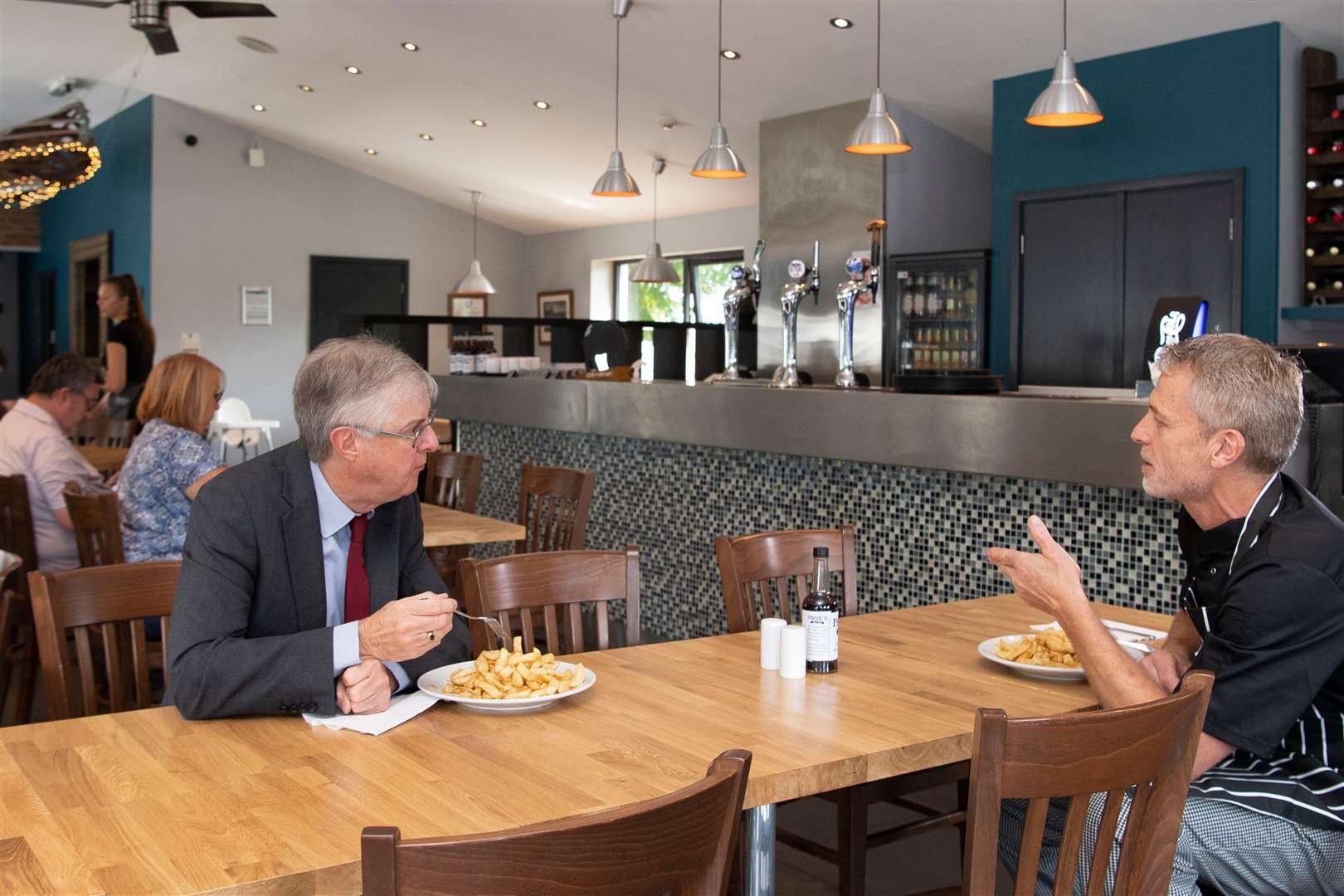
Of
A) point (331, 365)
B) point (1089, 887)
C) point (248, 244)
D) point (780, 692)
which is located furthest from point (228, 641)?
point (248, 244)

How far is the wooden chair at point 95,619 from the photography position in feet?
6.68

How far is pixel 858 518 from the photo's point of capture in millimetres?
4363

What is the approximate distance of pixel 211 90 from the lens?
1149cm

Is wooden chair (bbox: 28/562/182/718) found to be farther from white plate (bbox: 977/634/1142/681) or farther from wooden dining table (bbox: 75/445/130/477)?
wooden dining table (bbox: 75/445/130/477)

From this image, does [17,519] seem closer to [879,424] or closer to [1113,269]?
[879,424]

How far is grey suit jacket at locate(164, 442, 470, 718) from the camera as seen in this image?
1.77 metres

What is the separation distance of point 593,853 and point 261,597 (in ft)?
3.51

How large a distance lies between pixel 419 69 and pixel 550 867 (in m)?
9.32

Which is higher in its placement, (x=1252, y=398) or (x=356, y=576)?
(x=1252, y=398)

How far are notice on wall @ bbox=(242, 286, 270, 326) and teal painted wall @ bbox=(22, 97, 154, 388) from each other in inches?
37.2

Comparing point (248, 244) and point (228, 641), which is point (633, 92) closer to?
point (248, 244)

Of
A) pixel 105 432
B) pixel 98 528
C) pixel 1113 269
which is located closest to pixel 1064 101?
pixel 1113 269

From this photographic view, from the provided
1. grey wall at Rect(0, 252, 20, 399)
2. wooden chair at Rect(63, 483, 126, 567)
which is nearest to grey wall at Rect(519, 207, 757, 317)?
grey wall at Rect(0, 252, 20, 399)

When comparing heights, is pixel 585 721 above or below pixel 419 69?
below
